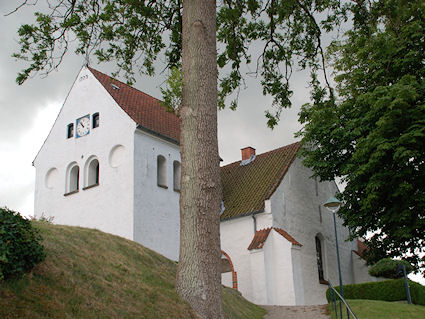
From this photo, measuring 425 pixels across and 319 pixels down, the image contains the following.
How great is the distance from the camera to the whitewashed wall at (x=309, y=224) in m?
23.3

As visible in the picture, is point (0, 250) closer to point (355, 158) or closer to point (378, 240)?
point (355, 158)

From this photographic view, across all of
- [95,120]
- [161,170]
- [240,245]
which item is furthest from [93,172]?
[240,245]

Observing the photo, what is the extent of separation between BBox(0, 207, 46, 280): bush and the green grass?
400 inches

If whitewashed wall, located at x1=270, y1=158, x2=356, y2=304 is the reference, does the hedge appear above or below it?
below

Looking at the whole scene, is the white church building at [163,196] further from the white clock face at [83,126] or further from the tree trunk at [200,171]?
the tree trunk at [200,171]

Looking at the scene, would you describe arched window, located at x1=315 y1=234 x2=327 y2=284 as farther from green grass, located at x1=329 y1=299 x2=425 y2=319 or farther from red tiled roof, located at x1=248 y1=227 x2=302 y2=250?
green grass, located at x1=329 y1=299 x2=425 y2=319

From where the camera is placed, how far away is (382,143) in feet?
58.6

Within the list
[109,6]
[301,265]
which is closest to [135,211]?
[301,265]

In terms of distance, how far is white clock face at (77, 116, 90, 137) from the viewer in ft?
82.1

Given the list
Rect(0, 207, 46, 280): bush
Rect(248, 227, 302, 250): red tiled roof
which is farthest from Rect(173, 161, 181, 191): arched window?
Rect(0, 207, 46, 280): bush

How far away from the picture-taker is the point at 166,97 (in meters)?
9.37

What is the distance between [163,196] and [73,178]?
5265 mm

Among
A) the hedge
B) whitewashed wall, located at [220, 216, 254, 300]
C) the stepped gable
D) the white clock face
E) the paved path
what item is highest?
the white clock face

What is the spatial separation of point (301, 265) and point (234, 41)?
1308 centimetres
